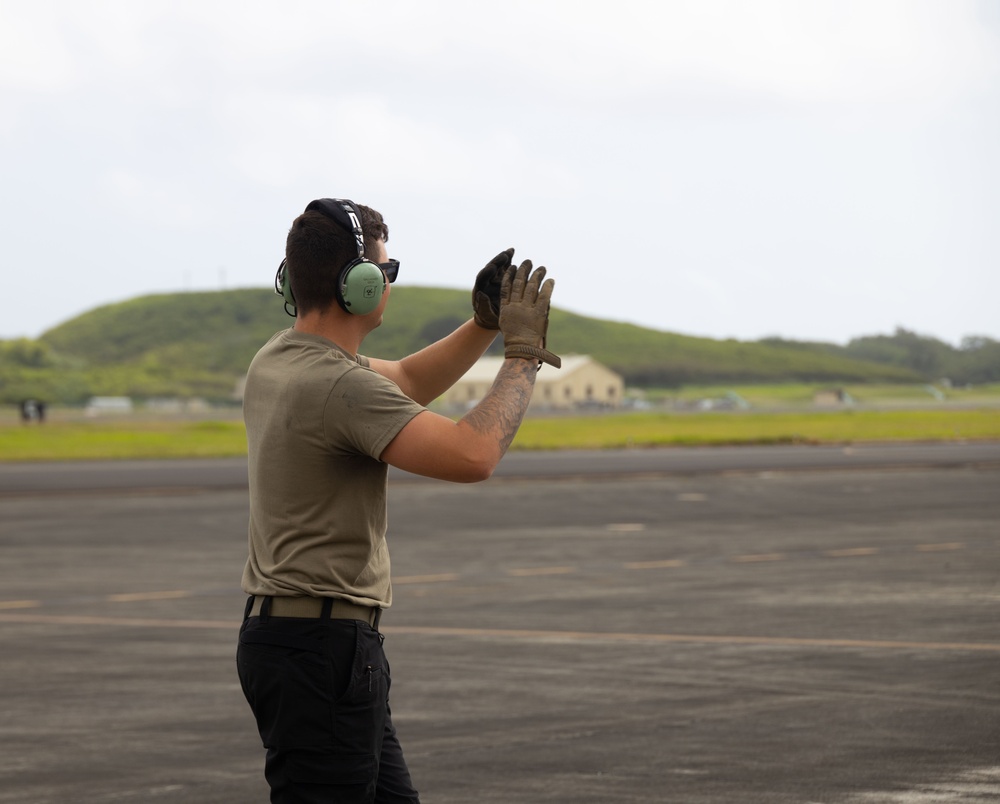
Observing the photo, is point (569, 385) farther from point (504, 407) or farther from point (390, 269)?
point (504, 407)

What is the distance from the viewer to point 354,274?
3.61 metres

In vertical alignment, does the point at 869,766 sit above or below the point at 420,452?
below

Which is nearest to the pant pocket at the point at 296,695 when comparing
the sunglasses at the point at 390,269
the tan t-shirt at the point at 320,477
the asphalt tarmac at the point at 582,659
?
the tan t-shirt at the point at 320,477

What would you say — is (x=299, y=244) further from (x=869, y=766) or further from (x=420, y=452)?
(x=869, y=766)

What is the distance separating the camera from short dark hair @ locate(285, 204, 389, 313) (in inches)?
143

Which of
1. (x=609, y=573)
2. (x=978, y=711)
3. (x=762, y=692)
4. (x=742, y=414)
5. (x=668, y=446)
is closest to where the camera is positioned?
(x=978, y=711)

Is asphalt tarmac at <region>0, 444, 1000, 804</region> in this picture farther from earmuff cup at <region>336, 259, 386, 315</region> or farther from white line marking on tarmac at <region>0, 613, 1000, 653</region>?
earmuff cup at <region>336, 259, 386, 315</region>

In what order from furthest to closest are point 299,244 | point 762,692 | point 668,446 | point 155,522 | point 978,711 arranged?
point 668,446
point 155,522
point 762,692
point 978,711
point 299,244

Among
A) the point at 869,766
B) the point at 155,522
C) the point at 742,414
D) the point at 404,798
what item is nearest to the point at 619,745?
the point at 869,766

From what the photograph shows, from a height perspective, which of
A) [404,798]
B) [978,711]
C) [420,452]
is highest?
[420,452]

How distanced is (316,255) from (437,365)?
76 centimetres

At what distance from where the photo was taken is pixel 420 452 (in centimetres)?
338

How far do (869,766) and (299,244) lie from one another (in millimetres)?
4525

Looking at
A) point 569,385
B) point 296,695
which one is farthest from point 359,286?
point 569,385
